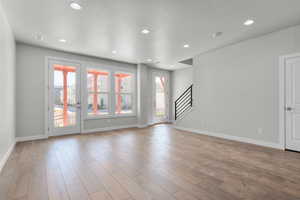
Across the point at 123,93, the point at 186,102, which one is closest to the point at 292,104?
the point at 186,102

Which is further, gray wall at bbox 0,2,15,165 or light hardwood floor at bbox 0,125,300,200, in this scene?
gray wall at bbox 0,2,15,165

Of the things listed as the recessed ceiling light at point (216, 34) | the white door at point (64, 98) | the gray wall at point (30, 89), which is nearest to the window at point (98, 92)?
the white door at point (64, 98)

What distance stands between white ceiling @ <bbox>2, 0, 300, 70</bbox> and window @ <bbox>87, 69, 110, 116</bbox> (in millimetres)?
1445

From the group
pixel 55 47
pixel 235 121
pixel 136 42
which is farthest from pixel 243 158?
pixel 55 47

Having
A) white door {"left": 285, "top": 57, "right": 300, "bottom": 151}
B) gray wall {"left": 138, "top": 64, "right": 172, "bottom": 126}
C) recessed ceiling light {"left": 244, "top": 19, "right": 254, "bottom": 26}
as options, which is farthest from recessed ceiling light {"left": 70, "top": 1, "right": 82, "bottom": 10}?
white door {"left": 285, "top": 57, "right": 300, "bottom": 151}

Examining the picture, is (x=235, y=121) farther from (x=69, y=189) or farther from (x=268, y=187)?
(x=69, y=189)

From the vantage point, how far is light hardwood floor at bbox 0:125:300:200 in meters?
1.77

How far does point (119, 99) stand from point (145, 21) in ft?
12.7

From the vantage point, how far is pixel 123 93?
6395 mm

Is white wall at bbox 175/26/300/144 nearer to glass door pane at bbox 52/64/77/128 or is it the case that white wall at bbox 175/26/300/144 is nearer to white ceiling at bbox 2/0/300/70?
white ceiling at bbox 2/0/300/70

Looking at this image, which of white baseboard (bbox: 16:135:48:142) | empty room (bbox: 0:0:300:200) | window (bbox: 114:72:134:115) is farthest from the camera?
window (bbox: 114:72:134:115)

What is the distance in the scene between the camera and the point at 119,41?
3975 mm

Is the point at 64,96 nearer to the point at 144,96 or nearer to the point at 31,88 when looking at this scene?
the point at 31,88

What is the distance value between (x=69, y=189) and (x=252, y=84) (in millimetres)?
4647
